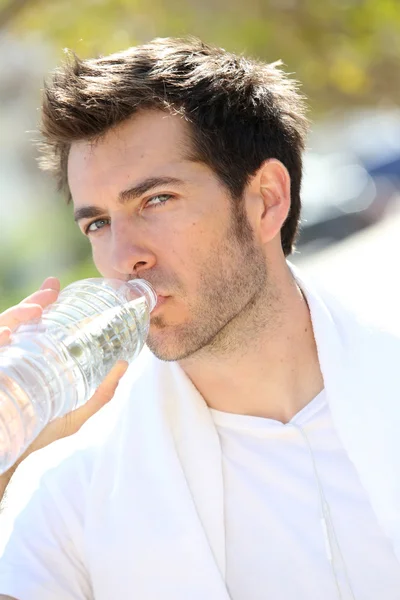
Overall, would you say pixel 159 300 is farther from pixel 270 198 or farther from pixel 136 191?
pixel 270 198

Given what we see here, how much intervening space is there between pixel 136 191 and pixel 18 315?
0.58 meters

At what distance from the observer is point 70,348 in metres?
2.83

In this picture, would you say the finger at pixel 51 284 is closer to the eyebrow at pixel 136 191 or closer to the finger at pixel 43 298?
the finger at pixel 43 298

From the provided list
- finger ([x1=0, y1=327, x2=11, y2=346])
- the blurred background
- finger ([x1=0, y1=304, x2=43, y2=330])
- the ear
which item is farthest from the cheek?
the blurred background

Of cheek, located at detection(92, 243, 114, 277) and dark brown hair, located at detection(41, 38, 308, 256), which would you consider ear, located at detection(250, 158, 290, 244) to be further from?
cheek, located at detection(92, 243, 114, 277)

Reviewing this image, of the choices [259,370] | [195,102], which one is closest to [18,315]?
[259,370]

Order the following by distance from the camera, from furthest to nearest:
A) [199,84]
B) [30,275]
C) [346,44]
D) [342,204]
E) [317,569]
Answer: [342,204] → [30,275] → [346,44] → [199,84] → [317,569]

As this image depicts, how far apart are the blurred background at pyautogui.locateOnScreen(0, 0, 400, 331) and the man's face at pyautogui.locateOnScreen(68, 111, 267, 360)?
1.73 ft

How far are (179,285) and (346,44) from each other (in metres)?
5.63

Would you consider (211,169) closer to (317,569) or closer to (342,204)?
(317,569)

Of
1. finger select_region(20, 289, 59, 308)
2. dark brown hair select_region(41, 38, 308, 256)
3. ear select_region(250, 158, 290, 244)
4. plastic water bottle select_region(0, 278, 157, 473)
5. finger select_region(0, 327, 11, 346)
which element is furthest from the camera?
ear select_region(250, 158, 290, 244)

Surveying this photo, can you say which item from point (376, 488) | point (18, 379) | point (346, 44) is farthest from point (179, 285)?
point (346, 44)

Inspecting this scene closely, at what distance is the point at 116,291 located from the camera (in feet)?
9.71

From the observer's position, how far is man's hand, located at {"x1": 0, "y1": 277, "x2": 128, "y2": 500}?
2752 mm
